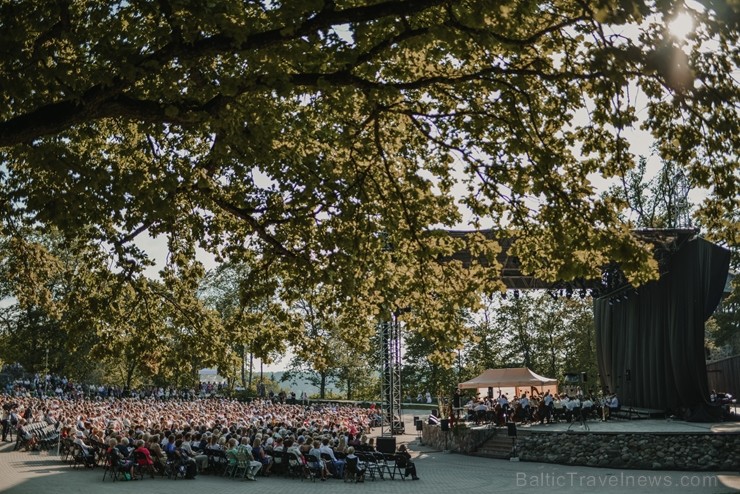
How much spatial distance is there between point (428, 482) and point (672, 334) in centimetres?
1326

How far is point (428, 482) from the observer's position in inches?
735

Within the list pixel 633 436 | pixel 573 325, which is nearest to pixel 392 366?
pixel 633 436

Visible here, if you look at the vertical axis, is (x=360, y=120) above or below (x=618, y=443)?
above

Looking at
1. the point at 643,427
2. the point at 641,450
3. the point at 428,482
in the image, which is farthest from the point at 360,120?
the point at 643,427

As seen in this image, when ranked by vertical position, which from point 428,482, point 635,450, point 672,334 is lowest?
point 428,482

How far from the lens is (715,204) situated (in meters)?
8.94

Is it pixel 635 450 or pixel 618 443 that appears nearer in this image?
pixel 635 450

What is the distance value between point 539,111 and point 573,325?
47.8m

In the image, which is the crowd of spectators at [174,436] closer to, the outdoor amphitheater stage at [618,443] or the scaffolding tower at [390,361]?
the scaffolding tower at [390,361]

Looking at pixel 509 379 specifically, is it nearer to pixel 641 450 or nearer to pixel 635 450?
pixel 635 450

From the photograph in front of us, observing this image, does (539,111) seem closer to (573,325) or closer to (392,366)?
(392,366)

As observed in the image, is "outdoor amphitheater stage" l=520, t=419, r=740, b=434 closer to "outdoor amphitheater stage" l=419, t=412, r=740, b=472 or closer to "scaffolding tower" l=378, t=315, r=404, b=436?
"outdoor amphitheater stage" l=419, t=412, r=740, b=472

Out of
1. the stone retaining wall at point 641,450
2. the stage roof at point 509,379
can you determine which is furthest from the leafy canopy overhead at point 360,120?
the stage roof at point 509,379

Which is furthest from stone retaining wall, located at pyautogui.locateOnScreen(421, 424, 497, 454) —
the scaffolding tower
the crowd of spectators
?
the crowd of spectators
